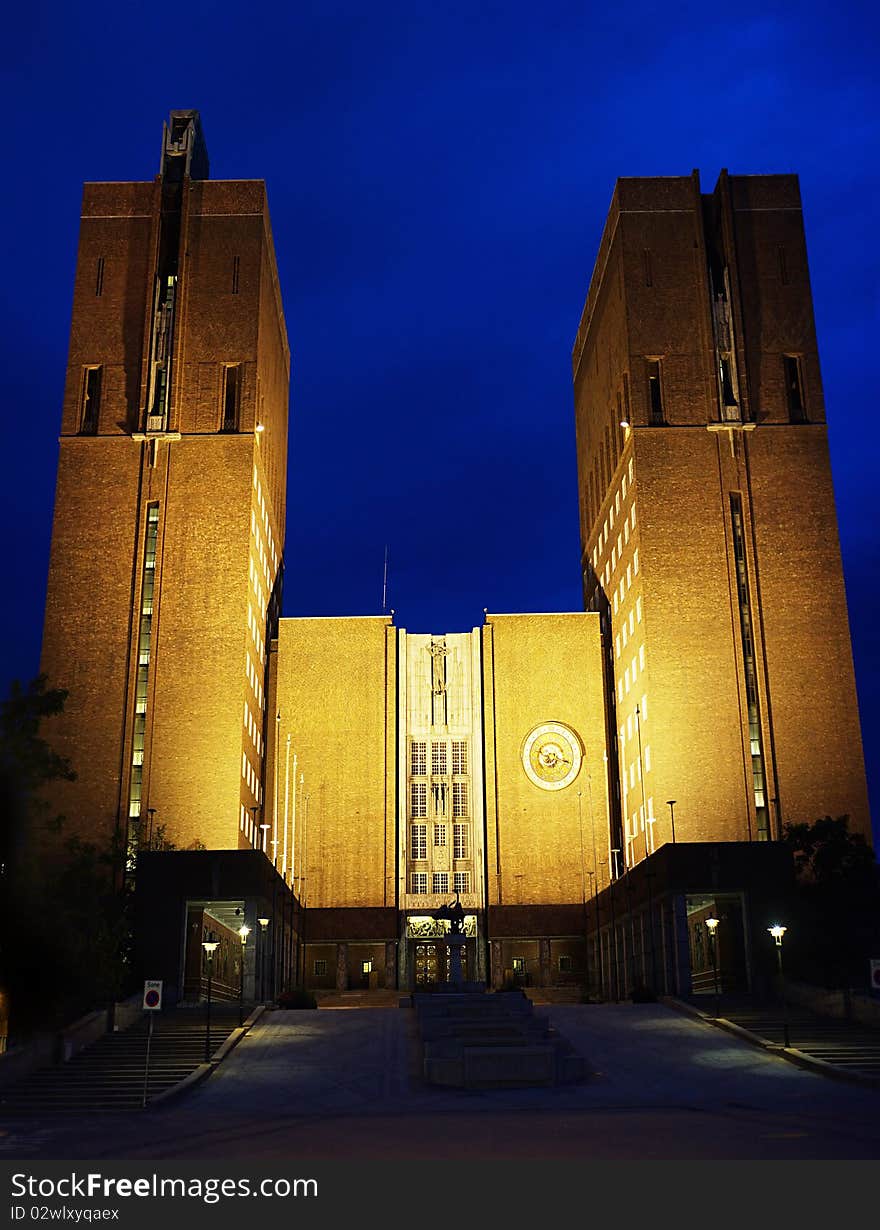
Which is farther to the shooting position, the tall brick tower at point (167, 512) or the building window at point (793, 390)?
the building window at point (793, 390)

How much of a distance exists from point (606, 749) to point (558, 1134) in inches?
2145

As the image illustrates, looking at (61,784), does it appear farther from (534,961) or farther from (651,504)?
(651,504)

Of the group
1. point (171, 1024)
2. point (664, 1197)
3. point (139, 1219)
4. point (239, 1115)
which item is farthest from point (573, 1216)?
point (171, 1024)

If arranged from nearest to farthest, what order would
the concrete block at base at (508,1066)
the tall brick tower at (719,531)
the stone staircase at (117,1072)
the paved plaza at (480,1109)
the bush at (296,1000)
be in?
1. the paved plaza at (480,1109)
2. the stone staircase at (117,1072)
3. the concrete block at base at (508,1066)
4. the bush at (296,1000)
5. the tall brick tower at (719,531)

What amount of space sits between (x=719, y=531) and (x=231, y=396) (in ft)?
88.5

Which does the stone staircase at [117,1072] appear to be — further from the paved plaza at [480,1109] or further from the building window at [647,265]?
the building window at [647,265]

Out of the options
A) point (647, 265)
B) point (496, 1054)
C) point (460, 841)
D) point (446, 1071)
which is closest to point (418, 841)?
point (460, 841)

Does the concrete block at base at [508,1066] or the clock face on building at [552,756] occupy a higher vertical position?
the clock face on building at [552,756]

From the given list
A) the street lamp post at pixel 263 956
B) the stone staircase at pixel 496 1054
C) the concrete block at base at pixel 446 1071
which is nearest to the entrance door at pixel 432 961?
the street lamp post at pixel 263 956

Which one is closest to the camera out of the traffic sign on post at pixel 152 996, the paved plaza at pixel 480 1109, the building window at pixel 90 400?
the paved plaza at pixel 480 1109

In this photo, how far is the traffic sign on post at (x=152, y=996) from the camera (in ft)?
91.9

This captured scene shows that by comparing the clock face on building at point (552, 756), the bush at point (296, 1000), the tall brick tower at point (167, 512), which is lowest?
the bush at point (296, 1000)

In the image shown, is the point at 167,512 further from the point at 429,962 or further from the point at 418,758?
the point at 429,962

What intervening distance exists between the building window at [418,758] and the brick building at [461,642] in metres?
0.19
